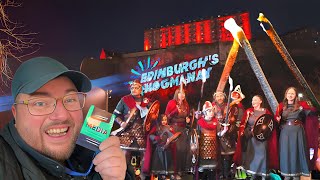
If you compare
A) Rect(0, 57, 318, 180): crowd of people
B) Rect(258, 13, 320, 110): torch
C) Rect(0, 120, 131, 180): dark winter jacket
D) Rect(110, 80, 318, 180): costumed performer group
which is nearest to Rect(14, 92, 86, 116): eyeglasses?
Rect(0, 120, 131, 180): dark winter jacket

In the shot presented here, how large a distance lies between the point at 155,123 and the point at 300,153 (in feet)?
9.63

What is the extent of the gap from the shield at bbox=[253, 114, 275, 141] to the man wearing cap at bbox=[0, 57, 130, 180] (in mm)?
5117

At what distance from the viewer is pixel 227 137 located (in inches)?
264

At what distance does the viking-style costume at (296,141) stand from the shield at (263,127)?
272 millimetres

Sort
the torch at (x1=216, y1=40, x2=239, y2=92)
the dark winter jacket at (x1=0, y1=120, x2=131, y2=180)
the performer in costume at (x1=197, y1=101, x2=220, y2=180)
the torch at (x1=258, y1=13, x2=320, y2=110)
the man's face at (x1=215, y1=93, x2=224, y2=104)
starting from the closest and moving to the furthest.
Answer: the dark winter jacket at (x1=0, y1=120, x2=131, y2=180) → the performer in costume at (x1=197, y1=101, x2=220, y2=180) → the torch at (x1=258, y1=13, x2=320, y2=110) → the man's face at (x1=215, y1=93, x2=224, y2=104) → the torch at (x1=216, y1=40, x2=239, y2=92)

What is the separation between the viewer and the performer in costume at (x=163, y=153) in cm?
670

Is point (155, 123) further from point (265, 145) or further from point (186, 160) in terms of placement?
point (265, 145)

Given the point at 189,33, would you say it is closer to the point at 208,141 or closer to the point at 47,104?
the point at 208,141

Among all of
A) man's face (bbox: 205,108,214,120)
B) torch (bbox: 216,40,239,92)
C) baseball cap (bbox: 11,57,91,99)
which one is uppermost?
torch (bbox: 216,40,239,92)

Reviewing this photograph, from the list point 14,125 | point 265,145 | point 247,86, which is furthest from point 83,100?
point 247,86

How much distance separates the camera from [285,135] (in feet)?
19.8

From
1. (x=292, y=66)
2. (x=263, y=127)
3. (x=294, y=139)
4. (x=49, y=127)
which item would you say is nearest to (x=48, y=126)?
(x=49, y=127)

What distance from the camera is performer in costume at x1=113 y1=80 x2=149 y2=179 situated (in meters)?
7.11

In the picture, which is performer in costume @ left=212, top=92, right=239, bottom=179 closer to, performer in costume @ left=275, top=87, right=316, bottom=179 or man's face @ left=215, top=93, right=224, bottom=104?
man's face @ left=215, top=93, right=224, bottom=104
